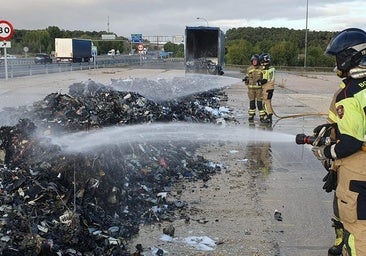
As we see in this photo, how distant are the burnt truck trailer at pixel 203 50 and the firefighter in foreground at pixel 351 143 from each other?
81.3ft

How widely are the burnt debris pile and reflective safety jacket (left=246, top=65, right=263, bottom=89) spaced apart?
4.24 meters

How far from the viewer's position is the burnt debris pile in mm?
4062

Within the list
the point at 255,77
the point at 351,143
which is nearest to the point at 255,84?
the point at 255,77

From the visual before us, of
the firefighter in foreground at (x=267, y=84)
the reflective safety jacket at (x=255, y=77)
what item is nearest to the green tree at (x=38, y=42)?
the reflective safety jacket at (x=255, y=77)

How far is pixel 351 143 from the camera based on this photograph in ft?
9.96

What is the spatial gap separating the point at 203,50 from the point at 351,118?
91.9ft

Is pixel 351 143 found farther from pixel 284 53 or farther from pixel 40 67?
pixel 284 53

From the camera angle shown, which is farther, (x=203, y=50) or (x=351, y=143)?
(x=203, y=50)

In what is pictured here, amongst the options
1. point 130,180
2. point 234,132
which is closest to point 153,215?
point 130,180

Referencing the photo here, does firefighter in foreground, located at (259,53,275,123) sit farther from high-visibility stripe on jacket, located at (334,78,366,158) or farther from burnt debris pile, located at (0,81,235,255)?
high-visibility stripe on jacket, located at (334,78,366,158)

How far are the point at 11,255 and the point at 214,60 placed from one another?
2677 cm

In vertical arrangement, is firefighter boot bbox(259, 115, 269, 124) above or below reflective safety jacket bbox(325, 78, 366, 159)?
below

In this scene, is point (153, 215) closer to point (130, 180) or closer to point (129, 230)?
point (129, 230)

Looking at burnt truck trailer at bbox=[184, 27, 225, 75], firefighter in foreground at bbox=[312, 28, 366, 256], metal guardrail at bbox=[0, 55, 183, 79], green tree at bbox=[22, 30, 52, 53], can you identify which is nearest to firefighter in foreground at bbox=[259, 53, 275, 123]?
firefighter in foreground at bbox=[312, 28, 366, 256]
